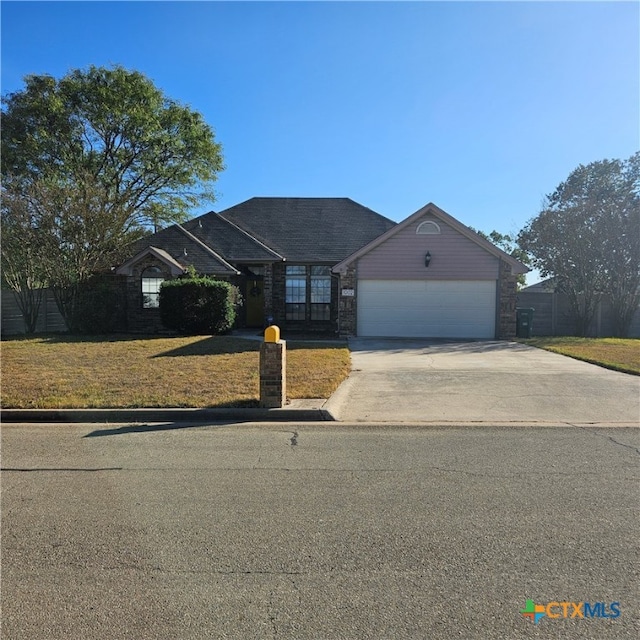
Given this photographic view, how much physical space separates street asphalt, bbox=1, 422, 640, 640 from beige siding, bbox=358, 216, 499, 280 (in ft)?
42.6

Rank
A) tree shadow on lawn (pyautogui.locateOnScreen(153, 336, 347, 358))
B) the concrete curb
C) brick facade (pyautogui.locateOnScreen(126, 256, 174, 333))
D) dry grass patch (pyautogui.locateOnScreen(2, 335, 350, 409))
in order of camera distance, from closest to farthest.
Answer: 1. the concrete curb
2. dry grass patch (pyautogui.locateOnScreen(2, 335, 350, 409))
3. tree shadow on lawn (pyautogui.locateOnScreen(153, 336, 347, 358))
4. brick facade (pyautogui.locateOnScreen(126, 256, 174, 333))

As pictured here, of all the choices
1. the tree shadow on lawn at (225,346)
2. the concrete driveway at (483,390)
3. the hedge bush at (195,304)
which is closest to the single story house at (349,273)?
the hedge bush at (195,304)

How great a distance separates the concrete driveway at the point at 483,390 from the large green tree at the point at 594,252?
953 cm

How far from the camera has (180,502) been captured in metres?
4.21

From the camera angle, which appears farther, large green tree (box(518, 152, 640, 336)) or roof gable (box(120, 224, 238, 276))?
large green tree (box(518, 152, 640, 336))

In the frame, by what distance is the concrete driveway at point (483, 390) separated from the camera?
7348 millimetres

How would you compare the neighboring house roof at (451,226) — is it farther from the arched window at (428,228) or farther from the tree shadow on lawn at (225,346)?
the tree shadow on lawn at (225,346)

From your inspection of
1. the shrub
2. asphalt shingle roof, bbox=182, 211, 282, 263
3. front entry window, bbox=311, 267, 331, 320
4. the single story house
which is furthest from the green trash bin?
the shrub

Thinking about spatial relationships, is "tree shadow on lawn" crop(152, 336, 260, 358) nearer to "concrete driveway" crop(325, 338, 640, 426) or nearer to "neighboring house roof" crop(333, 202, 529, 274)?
"concrete driveway" crop(325, 338, 640, 426)

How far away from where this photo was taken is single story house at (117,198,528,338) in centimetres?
1841

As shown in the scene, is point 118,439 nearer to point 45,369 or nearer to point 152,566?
point 152,566

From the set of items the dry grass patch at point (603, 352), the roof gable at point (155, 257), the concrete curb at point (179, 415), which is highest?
the roof gable at point (155, 257)

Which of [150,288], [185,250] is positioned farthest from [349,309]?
[150,288]

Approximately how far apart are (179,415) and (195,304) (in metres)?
10.8
